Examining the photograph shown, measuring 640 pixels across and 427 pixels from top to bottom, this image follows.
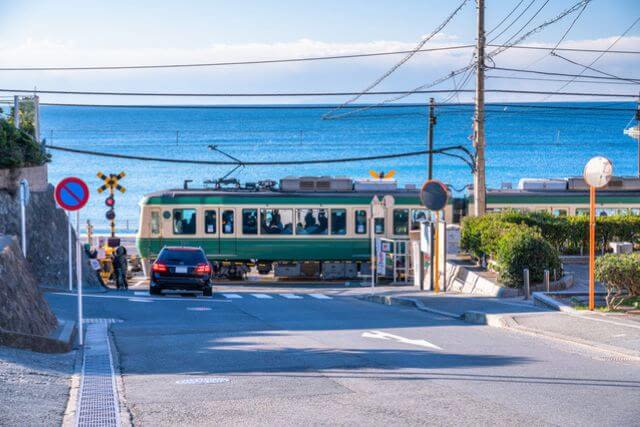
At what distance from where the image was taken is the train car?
37719 mm

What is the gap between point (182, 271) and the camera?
27.5m

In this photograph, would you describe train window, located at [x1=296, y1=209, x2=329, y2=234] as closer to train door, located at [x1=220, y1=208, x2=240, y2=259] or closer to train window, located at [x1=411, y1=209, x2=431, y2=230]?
train door, located at [x1=220, y1=208, x2=240, y2=259]

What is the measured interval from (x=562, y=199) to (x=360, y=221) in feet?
25.7

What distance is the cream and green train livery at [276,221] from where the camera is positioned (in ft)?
121

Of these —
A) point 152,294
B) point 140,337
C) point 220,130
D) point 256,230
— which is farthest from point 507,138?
point 140,337

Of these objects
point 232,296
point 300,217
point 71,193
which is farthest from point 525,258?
point 300,217

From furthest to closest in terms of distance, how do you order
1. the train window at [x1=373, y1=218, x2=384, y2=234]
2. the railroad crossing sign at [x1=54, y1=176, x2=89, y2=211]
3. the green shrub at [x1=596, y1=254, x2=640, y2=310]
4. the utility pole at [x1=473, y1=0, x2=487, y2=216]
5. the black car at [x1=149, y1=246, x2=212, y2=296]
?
the train window at [x1=373, y1=218, x2=384, y2=234], the utility pole at [x1=473, y1=0, x2=487, y2=216], the black car at [x1=149, y1=246, x2=212, y2=296], the green shrub at [x1=596, y1=254, x2=640, y2=310], the railroad crossing sign at [x1=54, y1=176, x2=89, y2=211]

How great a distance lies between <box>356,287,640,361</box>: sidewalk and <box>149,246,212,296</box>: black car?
221 inches

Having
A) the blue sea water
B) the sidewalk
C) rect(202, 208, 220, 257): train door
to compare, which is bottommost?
the sidewalk

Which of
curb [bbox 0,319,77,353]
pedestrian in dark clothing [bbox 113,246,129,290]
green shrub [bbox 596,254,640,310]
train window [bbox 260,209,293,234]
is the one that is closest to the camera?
curb [bbox 0,319,77,353]

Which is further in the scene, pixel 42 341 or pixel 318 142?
pixel 318 142

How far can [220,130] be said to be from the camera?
6594 inches

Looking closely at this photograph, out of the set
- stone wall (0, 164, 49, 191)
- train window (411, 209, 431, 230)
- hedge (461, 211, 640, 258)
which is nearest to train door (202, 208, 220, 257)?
stone wall (0, 164, 49, 191)

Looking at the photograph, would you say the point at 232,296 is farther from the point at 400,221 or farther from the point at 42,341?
the point at 42,341
